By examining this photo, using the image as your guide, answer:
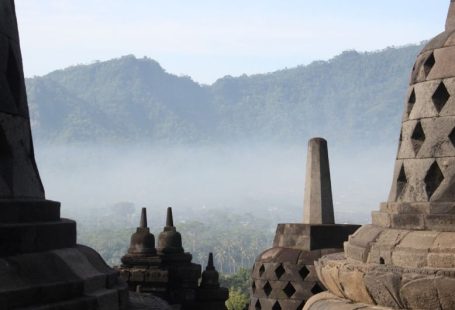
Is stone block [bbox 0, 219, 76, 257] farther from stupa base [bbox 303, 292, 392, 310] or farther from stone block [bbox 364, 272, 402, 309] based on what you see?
stone block [bbox 364, 272, 402, 309]

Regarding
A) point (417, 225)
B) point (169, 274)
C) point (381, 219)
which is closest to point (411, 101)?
point (381, 219)

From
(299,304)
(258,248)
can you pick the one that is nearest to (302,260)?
(299,304)

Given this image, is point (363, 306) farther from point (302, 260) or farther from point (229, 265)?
point (229, 265)

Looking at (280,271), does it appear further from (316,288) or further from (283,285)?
(316,288)

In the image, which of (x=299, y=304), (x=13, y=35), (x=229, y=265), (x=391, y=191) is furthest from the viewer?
(x=229, y=265)

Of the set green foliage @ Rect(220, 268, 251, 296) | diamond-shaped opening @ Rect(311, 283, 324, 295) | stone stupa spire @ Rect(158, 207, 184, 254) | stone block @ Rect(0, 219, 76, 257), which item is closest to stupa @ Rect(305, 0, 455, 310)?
stone block @ Rect(0, 219, 76, 257)

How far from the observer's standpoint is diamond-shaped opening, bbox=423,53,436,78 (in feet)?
21.1

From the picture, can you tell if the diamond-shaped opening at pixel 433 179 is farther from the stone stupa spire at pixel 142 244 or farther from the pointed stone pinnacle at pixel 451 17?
the stone stupa spire at pixel 142 244

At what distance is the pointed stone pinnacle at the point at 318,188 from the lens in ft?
39.7

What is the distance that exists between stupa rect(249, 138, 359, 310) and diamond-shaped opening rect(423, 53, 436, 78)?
17.5 feet

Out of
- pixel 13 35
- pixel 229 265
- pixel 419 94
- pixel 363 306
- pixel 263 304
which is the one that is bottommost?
pixel 229 265

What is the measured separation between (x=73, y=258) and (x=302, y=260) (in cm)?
630

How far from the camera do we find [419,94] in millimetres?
6426

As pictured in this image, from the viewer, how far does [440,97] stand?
6.27 metres
